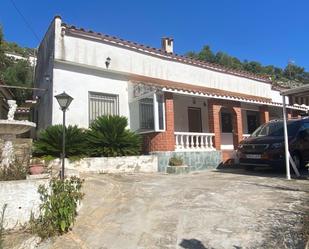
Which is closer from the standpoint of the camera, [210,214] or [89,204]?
[210,214]

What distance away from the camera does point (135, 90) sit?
15.1 meters

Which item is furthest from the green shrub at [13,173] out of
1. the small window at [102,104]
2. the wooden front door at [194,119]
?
the wooden front door at [194,119]

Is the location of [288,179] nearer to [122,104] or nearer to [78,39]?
[122,104]

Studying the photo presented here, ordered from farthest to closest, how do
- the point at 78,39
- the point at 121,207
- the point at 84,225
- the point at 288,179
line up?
the point at 78,39 < the point at 288,179 < the point at 121,207 < the point at 84,225

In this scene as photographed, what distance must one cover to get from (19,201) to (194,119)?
1272 cm

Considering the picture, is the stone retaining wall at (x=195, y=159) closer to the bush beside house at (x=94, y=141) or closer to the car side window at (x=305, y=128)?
the bush beside house at (x=94, y=141)

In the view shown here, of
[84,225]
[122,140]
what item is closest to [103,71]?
[122,140]

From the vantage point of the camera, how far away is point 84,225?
6.40 metres

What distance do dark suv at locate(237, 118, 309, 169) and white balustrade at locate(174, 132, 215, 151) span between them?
2.11m

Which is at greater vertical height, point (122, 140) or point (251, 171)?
point (122, 140)

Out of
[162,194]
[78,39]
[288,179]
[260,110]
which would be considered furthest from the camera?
[260,110]

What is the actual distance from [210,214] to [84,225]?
241 cm

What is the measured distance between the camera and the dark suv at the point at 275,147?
39.2 feet

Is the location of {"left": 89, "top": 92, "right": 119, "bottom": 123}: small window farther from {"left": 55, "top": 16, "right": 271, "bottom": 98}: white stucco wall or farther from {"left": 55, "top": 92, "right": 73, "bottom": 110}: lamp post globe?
{"left": 55, "top": 92, "right": 73, "bottom": 110}: lamp post globe
